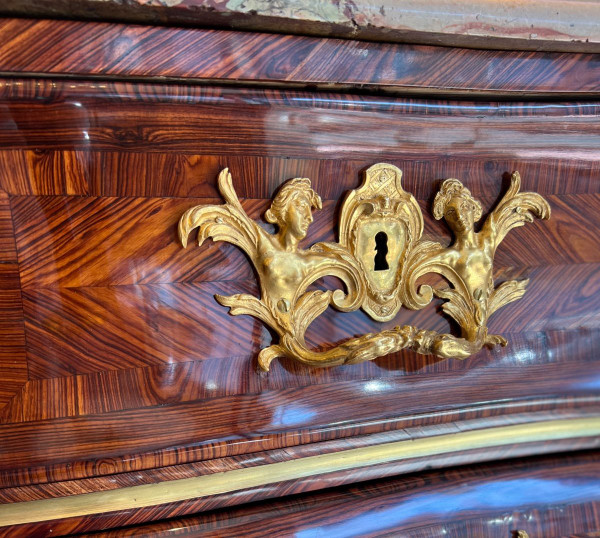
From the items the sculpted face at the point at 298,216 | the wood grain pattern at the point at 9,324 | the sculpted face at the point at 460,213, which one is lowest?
the wood grain pattern at the point at 9,324

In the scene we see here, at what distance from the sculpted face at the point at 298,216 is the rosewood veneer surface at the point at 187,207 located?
0.02 meters

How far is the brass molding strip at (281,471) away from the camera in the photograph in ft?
1.17

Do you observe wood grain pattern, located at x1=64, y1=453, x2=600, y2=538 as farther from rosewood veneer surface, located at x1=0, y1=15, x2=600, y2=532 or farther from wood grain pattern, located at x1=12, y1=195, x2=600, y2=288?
wood grain pattern, located at x1=12, y1=195, x2=600, y2=288

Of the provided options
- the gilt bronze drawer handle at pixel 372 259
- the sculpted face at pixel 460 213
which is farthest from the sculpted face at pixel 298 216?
the sculpted face at pixel 460 213

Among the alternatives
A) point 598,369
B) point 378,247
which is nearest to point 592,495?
point 598,369

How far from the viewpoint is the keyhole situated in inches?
16.2

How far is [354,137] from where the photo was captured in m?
0.38

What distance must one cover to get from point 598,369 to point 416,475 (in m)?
0.17

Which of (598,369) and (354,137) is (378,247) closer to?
(354,137)

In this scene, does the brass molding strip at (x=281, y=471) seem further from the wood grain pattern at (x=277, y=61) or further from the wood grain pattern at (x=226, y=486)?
the wood grain pattern at (x=277, y=61)

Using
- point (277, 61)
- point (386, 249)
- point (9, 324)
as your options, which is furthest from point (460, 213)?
point (9, 324)

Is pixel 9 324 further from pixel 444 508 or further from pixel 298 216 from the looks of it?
Result: pixel 444 508

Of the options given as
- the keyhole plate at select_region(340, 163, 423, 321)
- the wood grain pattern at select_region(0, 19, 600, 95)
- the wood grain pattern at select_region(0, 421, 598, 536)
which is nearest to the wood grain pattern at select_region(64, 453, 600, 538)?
the wood grain pattern at select_region(0, 421, 598, 536)

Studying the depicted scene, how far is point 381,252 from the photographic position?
41 centimetres
